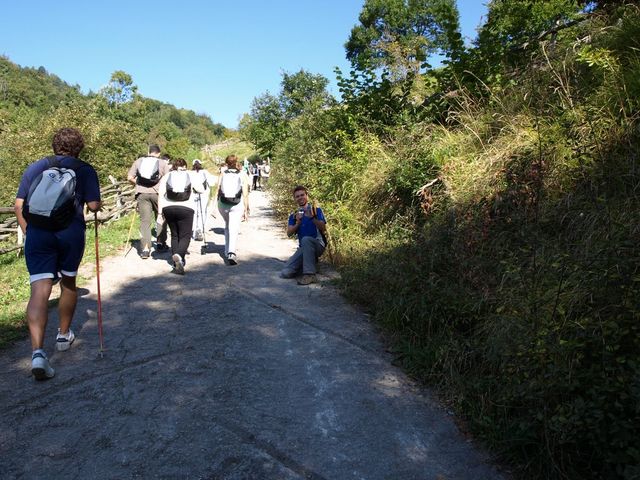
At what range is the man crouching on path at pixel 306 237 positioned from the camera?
688 centimetres

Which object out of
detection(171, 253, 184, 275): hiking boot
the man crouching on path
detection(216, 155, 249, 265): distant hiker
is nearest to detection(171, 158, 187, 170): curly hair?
detection(216, 155, 249, 265): distant hiker

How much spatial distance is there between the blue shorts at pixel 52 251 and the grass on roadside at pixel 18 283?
111 centimetres

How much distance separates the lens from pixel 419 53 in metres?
8.43

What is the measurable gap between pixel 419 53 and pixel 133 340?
6.70 m

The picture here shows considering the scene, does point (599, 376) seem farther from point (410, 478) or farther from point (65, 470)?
point (65, 470)

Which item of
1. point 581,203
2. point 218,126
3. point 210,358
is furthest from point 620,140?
point 218,126

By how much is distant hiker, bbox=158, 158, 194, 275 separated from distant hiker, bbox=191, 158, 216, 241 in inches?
26.2

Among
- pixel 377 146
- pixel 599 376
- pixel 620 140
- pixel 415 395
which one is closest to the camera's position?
pixel 599 376

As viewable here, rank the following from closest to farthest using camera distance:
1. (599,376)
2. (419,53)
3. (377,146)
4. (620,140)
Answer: (599,376), (620,140), (419,53), (377,146)

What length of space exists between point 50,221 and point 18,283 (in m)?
3.89

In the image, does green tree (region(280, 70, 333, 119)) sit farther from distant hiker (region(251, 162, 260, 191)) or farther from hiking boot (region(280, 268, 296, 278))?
hiking boot (region(280, 268, 296, 278))

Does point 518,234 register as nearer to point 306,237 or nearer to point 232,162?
point 306,237

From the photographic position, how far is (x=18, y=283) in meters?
6.98

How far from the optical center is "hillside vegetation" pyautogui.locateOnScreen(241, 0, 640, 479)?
2.74 meters
